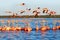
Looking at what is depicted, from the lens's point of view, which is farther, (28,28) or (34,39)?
(28,28)

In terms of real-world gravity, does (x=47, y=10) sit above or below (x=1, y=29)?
above

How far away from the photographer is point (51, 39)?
28.5 meters

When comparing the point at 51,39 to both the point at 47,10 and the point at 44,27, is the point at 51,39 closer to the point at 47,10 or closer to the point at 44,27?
the point at 47,10

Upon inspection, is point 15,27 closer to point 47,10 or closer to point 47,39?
point 47,10

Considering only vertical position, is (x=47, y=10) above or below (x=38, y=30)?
above

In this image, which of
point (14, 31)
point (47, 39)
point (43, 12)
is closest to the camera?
point (47, 39)

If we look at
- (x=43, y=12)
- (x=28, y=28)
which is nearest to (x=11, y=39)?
(x=43, y=12)

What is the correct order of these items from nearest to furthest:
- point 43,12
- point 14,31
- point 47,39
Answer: point 47,39 < point 43,12 < point 14,31

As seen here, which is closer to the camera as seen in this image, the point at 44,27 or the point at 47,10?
the point at 47,10

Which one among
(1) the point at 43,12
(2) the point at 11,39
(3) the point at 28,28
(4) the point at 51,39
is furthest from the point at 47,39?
(3) the point at 28,28

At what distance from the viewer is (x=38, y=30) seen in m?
38.3

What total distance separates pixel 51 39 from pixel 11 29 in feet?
36.4

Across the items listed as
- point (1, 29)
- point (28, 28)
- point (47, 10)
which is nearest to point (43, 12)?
point (47, 10)

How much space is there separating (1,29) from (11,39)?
10.2 m
